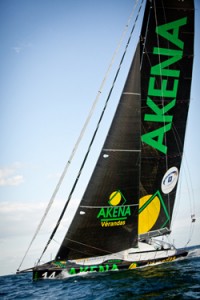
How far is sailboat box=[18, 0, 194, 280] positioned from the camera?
14430 millimetres

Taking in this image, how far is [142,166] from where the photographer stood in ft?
55.4

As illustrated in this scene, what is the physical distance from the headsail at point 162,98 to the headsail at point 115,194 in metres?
1.51

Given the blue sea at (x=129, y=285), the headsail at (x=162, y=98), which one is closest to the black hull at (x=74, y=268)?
the blue sea at (x=129, y=285)

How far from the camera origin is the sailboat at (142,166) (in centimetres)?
1443

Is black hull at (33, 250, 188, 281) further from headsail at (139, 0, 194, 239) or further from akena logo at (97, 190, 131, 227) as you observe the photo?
headsail at (139, 0, 194, 239)

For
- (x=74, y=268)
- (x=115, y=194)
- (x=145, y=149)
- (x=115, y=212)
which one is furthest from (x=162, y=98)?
(x=74, y=268)

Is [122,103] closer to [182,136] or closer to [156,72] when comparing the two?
[156,72]

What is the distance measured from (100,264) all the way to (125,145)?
627cm

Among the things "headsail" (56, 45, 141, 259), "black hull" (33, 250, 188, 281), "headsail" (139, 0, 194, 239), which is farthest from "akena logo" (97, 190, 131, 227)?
"headsail" (139, 0, 194, 239)

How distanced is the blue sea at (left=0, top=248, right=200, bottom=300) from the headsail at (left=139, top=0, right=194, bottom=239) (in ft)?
12.6

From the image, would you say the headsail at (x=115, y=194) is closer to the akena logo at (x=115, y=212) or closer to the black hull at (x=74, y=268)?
the akena logo at (x=115, y=212)

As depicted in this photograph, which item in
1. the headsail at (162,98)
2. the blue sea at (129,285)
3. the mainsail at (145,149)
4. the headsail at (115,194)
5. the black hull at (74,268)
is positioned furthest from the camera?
the headsail at (162,98)

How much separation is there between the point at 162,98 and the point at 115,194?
6.55 metres

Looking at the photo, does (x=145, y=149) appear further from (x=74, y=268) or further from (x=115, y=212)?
(x=74, y=268)
